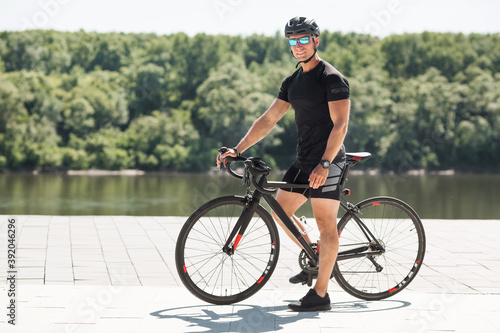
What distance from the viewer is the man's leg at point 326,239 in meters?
3.89

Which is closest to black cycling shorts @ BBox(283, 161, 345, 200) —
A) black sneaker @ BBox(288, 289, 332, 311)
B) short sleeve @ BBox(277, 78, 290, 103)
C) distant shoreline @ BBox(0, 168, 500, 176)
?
short sleeve @ BBox(277, 78, 290, 103)

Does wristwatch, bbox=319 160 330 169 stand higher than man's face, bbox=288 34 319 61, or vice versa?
man's face, bbox=288 34 319 61

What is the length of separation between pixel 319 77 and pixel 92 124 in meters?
58.4

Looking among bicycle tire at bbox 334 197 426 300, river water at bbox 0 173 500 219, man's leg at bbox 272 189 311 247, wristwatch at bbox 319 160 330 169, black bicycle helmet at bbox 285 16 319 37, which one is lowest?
river water at bbox 0 173 500 219

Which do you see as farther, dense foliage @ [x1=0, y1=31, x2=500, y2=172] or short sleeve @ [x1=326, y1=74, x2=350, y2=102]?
dense foliage @ [x1=0, y1=31, x2=500, y2=172]

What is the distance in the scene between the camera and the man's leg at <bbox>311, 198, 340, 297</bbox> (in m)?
3.89

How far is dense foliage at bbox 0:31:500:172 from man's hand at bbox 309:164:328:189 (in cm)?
5235

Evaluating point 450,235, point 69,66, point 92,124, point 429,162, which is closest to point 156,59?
point 69,66

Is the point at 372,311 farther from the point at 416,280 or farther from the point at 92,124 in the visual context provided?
the point at 92,124

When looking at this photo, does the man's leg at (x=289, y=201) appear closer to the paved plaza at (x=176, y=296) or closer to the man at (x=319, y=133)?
the man at (x=319, y=133)

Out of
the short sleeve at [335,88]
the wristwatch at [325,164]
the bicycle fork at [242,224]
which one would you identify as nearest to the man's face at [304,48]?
the short sleeve at [335,88]

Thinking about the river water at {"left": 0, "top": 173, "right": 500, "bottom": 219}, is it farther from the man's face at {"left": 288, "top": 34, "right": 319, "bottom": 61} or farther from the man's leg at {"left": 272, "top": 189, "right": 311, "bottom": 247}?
the man's face at {"left": 288, "top": 34, "right": 319, "bottom": 61}

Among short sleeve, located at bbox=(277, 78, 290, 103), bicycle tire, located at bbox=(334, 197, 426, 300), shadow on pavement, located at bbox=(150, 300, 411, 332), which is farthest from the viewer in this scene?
bicycle tire, located at bbox=(334, 197, 426, 300)

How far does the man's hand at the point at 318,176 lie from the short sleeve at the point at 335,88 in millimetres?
379
